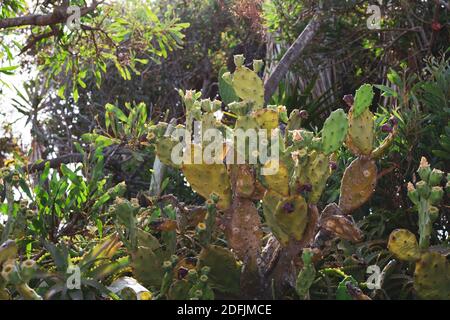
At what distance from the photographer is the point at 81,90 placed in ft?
24.5

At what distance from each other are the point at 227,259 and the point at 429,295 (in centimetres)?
49

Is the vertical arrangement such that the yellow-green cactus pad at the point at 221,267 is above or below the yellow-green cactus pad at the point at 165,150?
below

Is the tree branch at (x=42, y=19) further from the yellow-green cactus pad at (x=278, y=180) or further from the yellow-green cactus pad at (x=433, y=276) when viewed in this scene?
the yellow-green cactus pad at (x=433, y=276)

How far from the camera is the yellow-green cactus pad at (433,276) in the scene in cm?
167

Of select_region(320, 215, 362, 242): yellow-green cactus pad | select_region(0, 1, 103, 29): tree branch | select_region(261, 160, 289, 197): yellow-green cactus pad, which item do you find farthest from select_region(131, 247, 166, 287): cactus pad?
select_region(0, 1, 103, 29): tree branch

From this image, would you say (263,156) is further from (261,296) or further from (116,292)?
(116,292)

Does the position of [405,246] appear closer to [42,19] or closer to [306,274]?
[306,274]

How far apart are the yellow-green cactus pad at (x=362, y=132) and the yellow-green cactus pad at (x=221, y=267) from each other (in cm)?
53

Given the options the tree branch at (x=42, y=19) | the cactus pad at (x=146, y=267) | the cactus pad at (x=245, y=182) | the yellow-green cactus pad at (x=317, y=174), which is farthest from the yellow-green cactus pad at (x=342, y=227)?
the tree branch at (x=42, y=19)

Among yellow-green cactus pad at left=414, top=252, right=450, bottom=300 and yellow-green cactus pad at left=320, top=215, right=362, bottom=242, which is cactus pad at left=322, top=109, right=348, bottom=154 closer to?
yellow-green cactus pad at left=320, top=215, right=362, bottom=242

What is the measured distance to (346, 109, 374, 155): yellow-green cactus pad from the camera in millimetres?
2020

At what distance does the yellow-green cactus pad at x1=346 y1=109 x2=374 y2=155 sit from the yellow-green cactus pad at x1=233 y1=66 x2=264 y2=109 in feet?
0.93

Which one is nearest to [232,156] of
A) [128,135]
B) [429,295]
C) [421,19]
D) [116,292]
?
[116,292]

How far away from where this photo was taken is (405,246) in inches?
66.4
